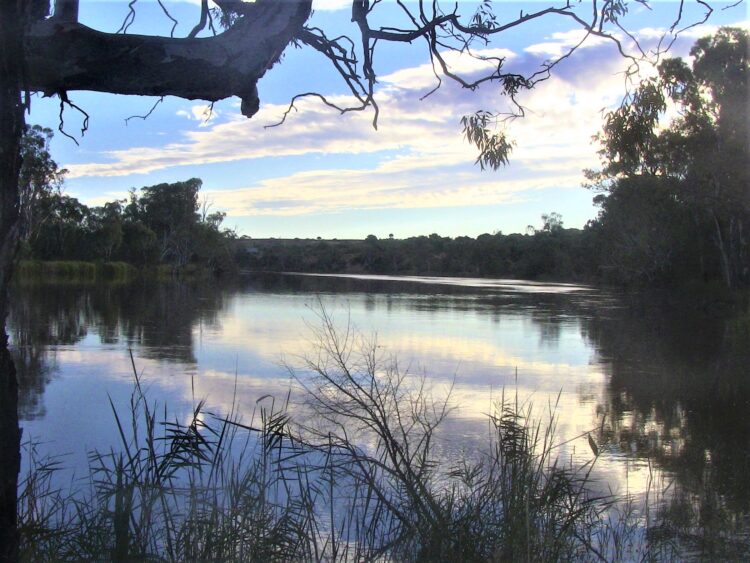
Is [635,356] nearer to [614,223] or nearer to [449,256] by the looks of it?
[614,223]

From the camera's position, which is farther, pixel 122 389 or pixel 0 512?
pixel 122 389

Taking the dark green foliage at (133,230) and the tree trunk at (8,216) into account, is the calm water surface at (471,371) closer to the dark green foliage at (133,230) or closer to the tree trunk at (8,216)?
the tree trunk at (8,216)

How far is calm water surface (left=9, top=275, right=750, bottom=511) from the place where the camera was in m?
6.48

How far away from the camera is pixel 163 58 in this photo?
9.62 feet

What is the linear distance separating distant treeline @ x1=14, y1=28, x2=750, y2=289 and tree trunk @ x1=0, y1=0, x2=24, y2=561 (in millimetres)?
403

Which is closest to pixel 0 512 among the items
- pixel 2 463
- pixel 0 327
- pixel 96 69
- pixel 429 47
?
pixel 2 463

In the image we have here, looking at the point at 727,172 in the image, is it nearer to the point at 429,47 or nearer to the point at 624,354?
the point at 624,354

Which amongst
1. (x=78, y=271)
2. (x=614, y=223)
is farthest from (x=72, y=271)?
(x=614, y=223)

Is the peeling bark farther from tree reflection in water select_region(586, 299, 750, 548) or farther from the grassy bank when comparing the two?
the grassy bank

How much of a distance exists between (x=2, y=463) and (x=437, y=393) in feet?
21.6

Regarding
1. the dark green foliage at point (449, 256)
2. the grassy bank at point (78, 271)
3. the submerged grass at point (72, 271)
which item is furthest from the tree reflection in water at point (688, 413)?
the dark green foliage at point (449, 256)

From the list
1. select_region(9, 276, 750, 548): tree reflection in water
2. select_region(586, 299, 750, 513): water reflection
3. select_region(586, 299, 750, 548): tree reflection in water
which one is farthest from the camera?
select_region(9, 276, 750, 548): tree reflection in water

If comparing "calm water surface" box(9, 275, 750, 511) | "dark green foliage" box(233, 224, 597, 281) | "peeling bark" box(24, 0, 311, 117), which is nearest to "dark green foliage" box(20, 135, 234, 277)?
"dark green foliage" box(233, 224, 597, 281)

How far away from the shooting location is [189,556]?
307 cm
